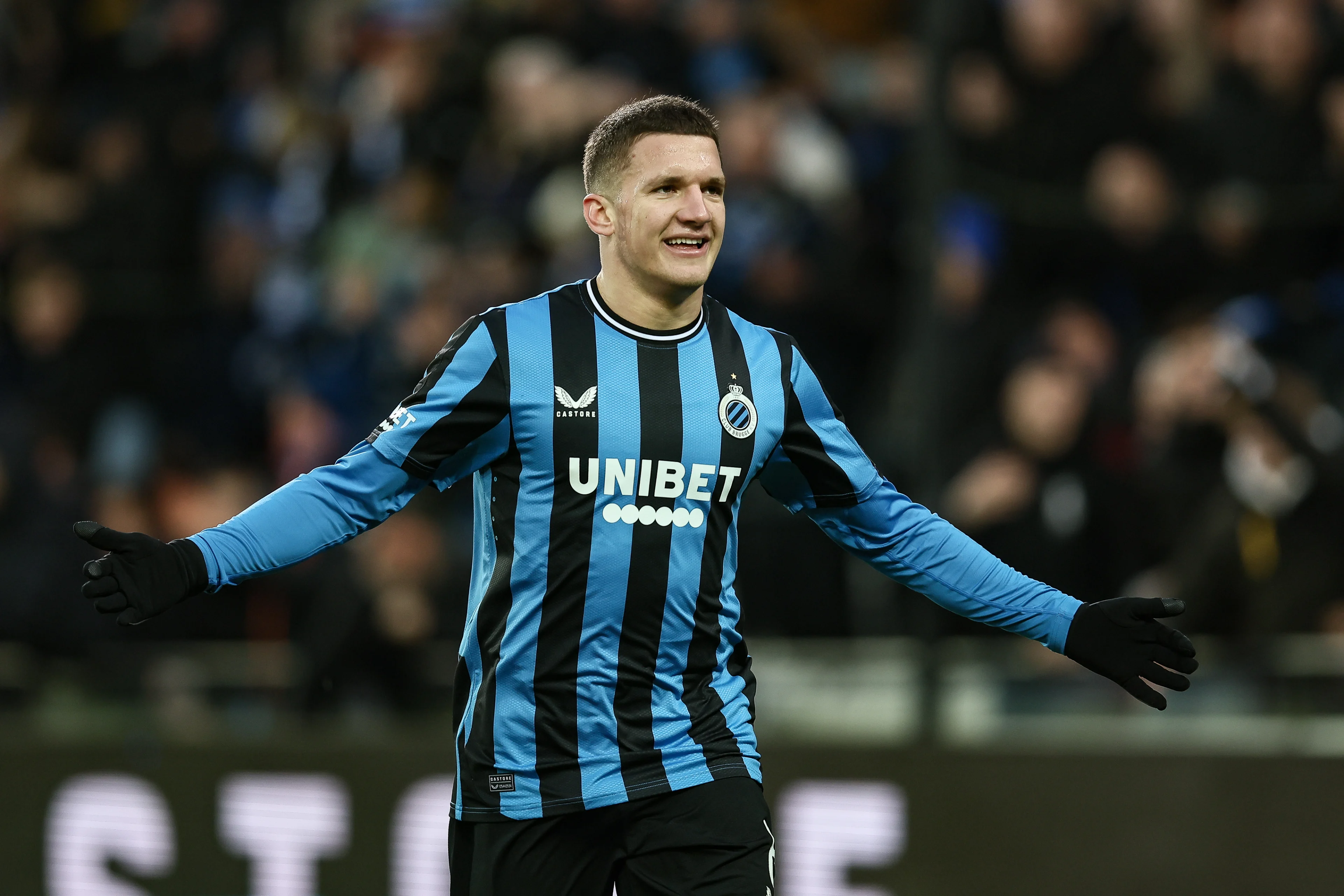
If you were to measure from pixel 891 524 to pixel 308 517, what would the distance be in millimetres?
1139

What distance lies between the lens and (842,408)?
254 inches

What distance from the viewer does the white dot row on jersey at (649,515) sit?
3.48 metres

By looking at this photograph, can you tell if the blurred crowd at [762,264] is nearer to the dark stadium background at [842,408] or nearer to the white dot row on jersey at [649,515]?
the dark stadium background at [842,408]

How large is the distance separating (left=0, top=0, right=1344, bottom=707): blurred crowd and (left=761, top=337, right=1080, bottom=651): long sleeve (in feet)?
7.26

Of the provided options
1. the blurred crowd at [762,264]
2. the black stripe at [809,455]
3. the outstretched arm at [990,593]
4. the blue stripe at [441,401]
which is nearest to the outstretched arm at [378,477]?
the blue stripe at [441,401]

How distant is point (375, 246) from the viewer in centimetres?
850

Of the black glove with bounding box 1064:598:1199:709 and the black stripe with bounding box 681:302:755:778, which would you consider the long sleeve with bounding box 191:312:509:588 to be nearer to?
the black stripe with bounding box 681:302:755:778

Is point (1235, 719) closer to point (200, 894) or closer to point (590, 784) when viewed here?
point (590, 784)

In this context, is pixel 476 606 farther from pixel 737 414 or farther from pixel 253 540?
pixel 737 414

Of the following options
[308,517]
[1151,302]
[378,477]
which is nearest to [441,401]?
[378,477]

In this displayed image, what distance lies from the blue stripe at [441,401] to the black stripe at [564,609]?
149 millimetres

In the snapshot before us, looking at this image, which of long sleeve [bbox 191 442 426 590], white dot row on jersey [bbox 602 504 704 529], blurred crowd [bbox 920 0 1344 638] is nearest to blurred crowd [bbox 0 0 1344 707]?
blurred crowd [bbox 920 0 1344 638]

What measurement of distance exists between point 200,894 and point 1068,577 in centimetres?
325

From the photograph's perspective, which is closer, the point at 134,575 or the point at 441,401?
the point at 134,575
